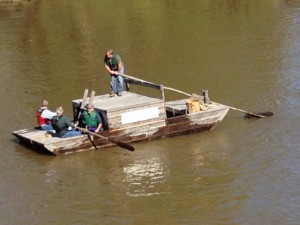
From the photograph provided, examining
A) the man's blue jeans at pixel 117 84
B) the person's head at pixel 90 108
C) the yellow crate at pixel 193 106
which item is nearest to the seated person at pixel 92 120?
the person's head at pixel 90 108

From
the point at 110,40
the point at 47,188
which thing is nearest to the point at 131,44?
the point at 110,40

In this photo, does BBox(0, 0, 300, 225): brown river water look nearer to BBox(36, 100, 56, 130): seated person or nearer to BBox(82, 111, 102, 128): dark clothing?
BBox(82, 111, 102, 128): dark clothing

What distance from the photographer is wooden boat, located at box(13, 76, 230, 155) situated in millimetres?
18406

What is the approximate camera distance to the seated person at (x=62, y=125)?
59.7 ft

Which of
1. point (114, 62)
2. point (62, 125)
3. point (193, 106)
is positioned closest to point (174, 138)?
point (193, 106)

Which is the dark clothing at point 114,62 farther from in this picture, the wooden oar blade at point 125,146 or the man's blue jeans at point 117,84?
the wooden oar blade at point 125,146

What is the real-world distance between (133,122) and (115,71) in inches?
84.6

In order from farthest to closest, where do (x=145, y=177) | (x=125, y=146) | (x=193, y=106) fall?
(x=193, y=106) → (x=125, y=146) → (x=145, y=177)

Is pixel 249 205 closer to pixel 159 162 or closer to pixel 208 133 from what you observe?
pixel 159 162

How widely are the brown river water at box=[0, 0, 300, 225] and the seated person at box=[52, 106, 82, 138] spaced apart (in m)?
0.56

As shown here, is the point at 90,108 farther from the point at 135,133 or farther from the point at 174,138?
the point at 174,138

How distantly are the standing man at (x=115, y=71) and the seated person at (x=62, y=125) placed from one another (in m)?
2.12

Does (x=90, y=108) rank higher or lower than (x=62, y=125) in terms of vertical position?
higher

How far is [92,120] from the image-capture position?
18.6m
